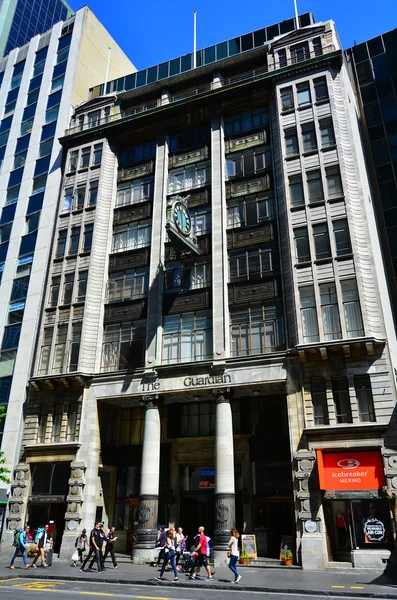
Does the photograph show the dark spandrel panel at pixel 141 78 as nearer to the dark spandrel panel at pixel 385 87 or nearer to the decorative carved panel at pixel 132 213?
the decorative carved panel at pixel 132 213

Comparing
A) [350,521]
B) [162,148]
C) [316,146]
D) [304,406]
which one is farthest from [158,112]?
[350,521]

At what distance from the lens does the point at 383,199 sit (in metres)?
38.7

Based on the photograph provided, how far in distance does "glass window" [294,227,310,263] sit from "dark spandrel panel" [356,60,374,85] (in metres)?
21.5

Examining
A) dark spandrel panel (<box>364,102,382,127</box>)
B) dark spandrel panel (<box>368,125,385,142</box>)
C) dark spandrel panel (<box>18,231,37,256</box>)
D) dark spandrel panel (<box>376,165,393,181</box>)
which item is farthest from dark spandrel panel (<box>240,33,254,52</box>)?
dark spandrel panel (<box>18,231,37,256</box>)

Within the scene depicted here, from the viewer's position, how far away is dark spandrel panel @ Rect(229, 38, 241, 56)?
138ft

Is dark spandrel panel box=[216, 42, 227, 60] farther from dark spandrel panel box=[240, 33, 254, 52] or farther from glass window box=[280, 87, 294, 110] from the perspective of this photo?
glass window box=[280, 87, 294, 110]

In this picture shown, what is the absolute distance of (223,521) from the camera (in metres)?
25.5

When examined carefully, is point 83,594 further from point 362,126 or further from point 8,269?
point 362,126

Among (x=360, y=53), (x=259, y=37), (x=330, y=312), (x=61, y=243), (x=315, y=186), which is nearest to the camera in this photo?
(x=330, y=312)

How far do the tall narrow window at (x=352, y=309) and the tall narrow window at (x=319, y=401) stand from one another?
3.23 m

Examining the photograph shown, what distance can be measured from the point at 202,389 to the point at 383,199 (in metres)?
22.5

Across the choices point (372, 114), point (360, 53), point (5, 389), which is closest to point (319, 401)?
point (5, 389)

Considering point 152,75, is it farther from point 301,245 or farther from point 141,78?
point 301,245

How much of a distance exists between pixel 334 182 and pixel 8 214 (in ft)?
101
